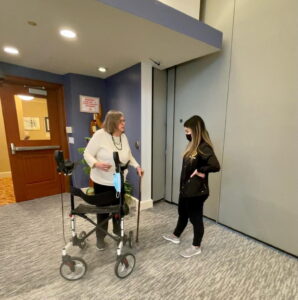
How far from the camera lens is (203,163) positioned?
1.67m

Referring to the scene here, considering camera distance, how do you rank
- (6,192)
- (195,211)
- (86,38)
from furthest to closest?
(6,192), (86,38), (195,211)

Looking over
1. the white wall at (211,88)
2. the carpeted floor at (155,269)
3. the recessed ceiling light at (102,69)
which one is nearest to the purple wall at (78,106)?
the recessed ceiling light at (102,69)

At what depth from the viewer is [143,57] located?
2.43m

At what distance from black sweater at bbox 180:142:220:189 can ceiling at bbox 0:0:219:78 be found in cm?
119

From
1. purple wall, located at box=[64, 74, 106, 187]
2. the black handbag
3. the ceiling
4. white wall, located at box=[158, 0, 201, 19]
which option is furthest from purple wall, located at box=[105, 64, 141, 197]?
the black handbag

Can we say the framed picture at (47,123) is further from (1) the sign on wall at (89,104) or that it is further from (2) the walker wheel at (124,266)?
(2) the walker wheel at (124,266)

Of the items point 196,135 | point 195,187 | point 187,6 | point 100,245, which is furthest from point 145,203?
point 187,6

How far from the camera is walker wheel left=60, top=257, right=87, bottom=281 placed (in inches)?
59.1

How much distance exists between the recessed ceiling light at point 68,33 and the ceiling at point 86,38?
5 cm

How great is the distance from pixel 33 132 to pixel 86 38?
2.12 metres

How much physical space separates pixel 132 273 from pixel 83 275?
43cm

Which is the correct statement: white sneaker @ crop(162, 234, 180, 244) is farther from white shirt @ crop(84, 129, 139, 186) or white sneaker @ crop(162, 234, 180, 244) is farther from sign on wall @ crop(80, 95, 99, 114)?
sign on wall @ crop(80, 95, 99, 114)

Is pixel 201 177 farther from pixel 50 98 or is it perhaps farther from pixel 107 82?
pixel 50 98

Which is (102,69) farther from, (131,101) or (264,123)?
(264,123)
